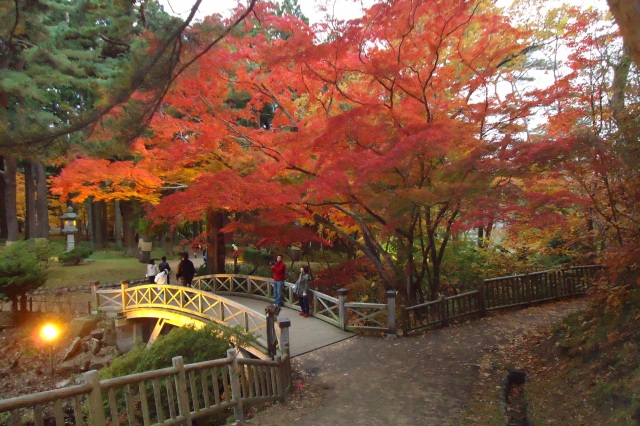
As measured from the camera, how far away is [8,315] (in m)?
15.2

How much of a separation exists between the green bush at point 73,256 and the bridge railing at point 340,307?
1102cm

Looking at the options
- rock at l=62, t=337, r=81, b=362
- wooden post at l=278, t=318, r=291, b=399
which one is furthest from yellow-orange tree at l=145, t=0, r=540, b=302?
rock at l=62, t=337, r=81, b=362

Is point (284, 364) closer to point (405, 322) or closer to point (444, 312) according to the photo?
point (405, 322)

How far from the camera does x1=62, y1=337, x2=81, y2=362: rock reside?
13684 mm

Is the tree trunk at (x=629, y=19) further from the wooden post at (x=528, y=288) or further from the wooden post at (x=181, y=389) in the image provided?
the wooden post at (x=528, y=288)

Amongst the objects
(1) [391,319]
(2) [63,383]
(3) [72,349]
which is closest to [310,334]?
(1) [391,319]

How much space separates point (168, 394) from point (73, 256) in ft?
66.5

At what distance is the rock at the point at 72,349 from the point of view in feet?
44.9

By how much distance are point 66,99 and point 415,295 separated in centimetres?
2285

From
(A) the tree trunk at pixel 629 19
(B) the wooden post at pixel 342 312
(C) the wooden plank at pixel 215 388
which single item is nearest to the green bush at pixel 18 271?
(B) the wooden post at pixel 342 312

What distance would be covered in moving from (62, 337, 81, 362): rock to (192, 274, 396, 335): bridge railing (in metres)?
5.18

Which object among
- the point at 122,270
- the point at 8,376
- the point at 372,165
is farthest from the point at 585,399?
the point at 122,270

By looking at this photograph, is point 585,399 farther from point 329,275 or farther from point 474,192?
point 329,275

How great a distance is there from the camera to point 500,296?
1238 centimetres
